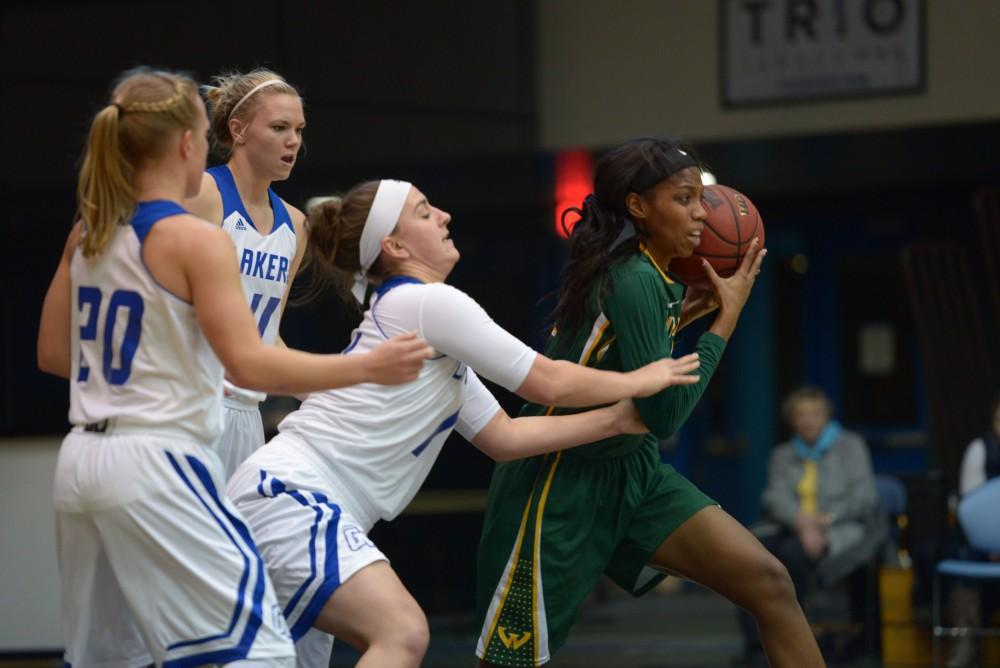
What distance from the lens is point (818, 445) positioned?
28.8ft

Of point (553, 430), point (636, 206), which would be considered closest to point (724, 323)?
point (636, 206)

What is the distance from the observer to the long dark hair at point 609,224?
4055 mm

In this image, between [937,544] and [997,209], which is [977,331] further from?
[937,544]

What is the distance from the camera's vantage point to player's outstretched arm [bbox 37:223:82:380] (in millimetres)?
3316

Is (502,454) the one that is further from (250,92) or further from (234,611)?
(250,92)

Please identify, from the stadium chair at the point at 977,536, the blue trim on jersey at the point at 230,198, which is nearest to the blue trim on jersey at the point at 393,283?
the blue trim on jersey at the point at 230,198

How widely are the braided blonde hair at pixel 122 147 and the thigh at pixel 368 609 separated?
2.86 feet

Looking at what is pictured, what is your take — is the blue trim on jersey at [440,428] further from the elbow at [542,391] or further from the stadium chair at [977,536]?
the stadium chair at [977,536]

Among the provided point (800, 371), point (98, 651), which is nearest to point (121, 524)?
point (98, 651)

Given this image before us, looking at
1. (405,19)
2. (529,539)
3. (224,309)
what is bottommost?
(529,539)

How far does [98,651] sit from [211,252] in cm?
86

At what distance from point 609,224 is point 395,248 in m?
0.68

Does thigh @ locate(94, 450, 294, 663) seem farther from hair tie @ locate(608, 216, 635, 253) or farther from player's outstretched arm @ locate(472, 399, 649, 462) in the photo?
hair tie @ locate(608, 216, 635, 253)

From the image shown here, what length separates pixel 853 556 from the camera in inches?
329
